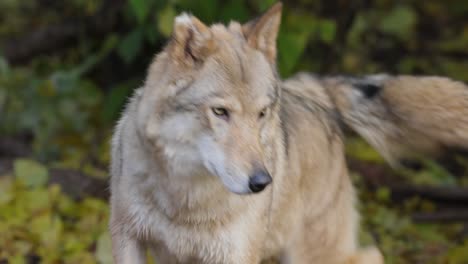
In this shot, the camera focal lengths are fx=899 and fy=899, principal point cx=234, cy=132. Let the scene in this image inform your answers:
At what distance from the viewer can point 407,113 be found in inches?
217

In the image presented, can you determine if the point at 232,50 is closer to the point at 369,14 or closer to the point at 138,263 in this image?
the point at 138,263

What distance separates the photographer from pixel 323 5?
9.16 m

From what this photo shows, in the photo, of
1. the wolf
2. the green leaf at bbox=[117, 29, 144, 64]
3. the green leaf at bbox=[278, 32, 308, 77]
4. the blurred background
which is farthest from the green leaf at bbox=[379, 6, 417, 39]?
the wolf

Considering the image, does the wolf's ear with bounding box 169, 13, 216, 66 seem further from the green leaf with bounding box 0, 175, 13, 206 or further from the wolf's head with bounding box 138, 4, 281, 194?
the green leaf with bounding box 0, 175, 13, 206

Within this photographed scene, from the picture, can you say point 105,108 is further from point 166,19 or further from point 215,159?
point 215,159

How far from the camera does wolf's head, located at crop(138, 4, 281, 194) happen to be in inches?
168

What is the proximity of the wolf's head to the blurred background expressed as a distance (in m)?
1.64

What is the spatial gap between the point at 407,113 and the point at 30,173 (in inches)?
126

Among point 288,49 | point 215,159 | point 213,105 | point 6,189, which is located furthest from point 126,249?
point 288,49

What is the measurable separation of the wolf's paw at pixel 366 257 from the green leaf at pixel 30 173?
2.74 m

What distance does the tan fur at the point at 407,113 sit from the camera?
5398 mm

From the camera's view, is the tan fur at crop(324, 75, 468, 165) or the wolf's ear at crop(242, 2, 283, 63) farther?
the tan fur at crop(324, 75, 468, 165)

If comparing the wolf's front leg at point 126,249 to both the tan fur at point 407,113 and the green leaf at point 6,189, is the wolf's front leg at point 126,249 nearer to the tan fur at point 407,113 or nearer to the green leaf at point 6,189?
the tan fur at point 407,113

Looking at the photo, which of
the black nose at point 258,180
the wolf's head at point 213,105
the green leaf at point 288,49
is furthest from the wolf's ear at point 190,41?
the green leaf at point 288,49
